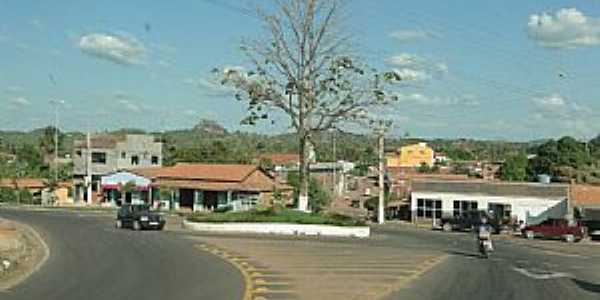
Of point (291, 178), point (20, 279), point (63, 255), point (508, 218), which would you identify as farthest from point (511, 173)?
point (20, 279)

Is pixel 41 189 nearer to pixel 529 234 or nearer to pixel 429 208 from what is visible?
pixel 429 208

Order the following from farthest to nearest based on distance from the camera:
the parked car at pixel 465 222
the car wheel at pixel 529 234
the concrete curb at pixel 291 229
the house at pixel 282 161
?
1. the house at pixel 282 161
2. the parked car at pixel 465 222
3. the car wheel at pixel 529 234
4. the concrete curb at pixel 291 229

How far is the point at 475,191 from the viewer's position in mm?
66750

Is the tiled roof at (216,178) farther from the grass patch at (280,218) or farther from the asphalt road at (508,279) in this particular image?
the asphalt road at (508,279)

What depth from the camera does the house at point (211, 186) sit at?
7400cm

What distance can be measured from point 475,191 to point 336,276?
46.7 m

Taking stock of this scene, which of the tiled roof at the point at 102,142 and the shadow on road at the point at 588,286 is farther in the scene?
the tiled roof at the point at 102,142

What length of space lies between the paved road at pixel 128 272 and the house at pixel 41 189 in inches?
2194

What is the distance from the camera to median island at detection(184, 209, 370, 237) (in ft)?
145

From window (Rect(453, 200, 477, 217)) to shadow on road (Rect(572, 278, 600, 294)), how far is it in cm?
4363

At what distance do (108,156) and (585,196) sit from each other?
5408 cm

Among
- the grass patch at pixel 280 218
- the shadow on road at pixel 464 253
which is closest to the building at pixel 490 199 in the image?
the grass patch at pixel 280 218

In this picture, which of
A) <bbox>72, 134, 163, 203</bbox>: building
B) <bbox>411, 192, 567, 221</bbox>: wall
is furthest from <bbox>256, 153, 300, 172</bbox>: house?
A: <bbox>411, 192, 567, 221</bbox>: wall

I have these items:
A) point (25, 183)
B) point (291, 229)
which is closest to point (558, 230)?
point (291, 229)
